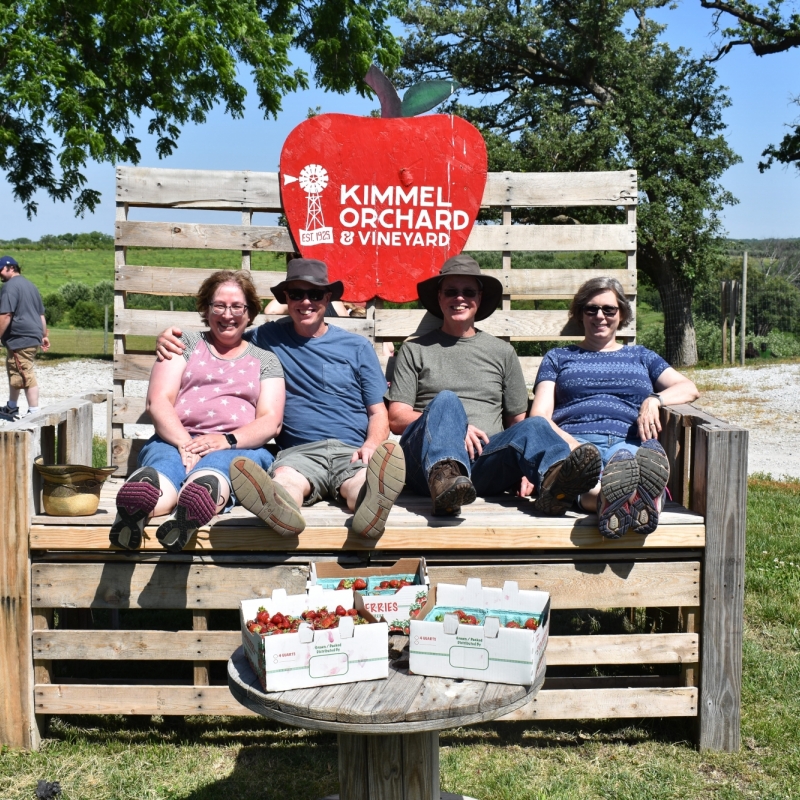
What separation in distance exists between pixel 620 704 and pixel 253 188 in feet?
10.8

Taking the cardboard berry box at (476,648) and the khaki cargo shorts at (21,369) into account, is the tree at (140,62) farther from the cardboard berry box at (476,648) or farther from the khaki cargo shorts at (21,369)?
the cardboard berry box at (476,648)

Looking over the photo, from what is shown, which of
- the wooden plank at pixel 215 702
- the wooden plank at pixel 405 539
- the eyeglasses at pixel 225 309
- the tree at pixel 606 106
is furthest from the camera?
the tree at pixel 606 106

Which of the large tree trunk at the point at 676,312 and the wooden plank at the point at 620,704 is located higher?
the large tree trunk at the point at 676,312

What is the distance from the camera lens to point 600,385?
4270mm

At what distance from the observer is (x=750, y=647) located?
4.43 metres

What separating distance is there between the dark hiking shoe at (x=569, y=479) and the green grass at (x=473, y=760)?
96cm

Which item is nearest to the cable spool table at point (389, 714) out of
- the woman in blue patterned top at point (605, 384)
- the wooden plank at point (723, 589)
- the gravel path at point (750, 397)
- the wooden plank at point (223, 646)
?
the wooden plank at point (223, 646)

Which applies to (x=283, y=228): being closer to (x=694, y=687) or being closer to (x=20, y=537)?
(x=20, y=537)

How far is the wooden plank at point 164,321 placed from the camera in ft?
16.3

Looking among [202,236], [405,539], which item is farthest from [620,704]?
[202,236]

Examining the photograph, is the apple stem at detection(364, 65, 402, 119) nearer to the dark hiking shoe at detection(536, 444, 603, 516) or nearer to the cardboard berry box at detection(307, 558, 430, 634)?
the dark hiking shoe at detection(536, 444, 603, 516)

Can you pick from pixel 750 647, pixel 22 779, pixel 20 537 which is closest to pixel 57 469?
pixel 20 537

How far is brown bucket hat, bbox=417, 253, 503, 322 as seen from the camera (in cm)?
442

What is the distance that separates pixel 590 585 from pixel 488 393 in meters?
1.21
